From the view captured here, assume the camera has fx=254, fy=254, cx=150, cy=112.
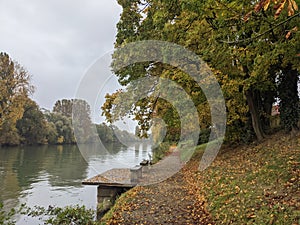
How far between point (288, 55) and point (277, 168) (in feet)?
8.54

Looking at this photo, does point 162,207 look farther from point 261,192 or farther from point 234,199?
point 261,192

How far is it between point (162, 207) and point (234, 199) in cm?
172

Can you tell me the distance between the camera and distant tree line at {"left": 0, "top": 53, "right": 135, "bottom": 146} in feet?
29.7

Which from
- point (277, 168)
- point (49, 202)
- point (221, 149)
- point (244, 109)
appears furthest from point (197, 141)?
point (277, 168)

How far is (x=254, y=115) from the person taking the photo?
385 inches

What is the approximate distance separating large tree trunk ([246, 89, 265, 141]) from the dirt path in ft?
12.5

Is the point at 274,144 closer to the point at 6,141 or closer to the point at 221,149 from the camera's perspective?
the point at 221,149

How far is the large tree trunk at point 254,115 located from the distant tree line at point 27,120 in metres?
4.89

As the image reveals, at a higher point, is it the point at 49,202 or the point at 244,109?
the point at 244,109

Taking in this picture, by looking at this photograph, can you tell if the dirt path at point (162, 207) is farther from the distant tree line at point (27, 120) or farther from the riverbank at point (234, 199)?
the distant tree line at point (27, 120)

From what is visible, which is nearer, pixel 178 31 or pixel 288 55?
pixel 288 55

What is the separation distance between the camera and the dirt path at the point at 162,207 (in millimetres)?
5065

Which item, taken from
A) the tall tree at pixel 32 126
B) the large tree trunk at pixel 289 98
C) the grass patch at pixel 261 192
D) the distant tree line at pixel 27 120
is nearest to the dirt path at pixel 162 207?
the grass patch at pixel 261 192

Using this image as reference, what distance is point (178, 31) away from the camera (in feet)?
22.0
